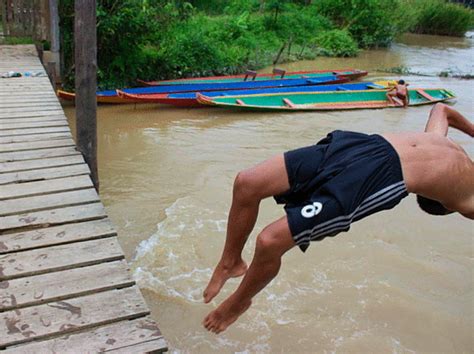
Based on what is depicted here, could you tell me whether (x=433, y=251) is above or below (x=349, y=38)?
below

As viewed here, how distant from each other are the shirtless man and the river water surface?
4.21 ft

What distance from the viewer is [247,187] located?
2156 mm

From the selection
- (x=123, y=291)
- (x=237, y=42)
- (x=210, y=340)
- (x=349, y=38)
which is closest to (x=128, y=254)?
(x=210, y=340)

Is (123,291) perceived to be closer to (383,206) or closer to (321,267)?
(383,206)

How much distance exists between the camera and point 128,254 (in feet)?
13.8

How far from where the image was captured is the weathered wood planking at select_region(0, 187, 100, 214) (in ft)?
9.32

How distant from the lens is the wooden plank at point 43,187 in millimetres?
3038

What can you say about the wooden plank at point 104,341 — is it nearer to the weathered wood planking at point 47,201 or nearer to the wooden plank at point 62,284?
the wooden plank at point 62,284

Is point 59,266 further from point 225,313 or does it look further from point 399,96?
point 399,96

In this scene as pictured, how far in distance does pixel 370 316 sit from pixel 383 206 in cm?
176

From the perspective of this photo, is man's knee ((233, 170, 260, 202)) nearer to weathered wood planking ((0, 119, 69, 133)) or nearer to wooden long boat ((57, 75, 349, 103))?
weathered wood planking ((0, 119, 69, 133))

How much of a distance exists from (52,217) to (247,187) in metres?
1.29

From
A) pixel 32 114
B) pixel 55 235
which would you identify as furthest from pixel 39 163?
pixel 32 114

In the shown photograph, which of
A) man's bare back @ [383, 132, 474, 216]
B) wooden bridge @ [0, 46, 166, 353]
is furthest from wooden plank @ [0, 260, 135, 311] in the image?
man's bare back @ [383, 132, 474, 216]
